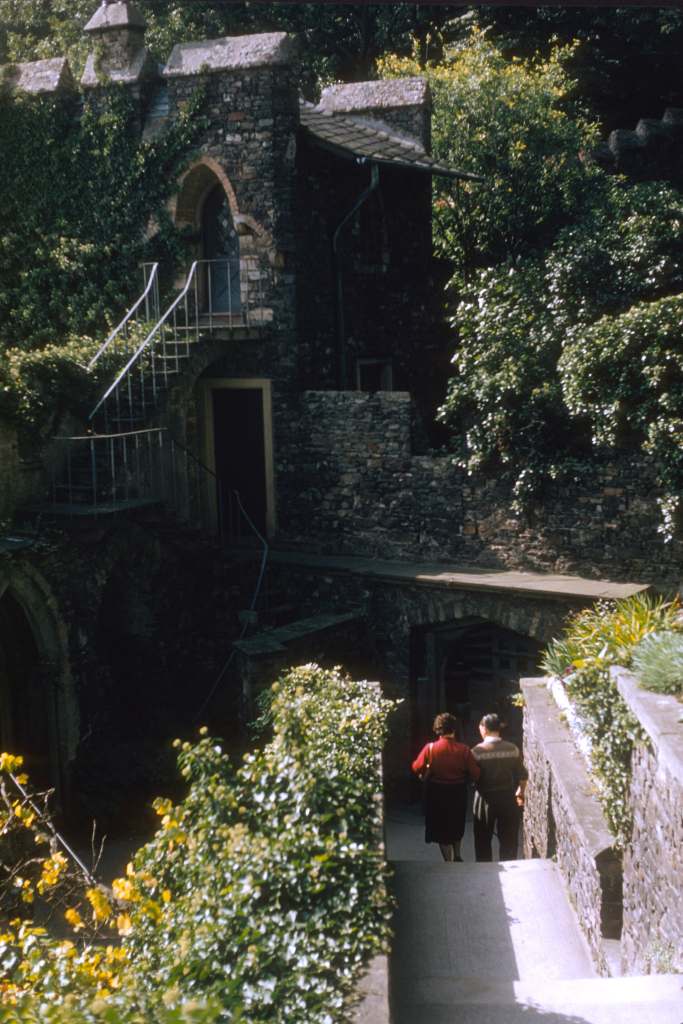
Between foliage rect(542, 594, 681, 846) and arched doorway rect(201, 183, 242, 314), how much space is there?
9.53 m

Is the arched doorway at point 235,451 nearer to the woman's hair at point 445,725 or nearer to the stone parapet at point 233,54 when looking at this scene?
the stone parapet at point 233,54

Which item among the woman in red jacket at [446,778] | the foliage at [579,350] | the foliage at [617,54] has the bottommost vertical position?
the woman in red jacket at [446,778]

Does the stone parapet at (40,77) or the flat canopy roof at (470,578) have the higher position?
the stone parapet at (40,77)

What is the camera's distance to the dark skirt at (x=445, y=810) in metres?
9.55

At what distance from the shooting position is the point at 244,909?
17.9 feet

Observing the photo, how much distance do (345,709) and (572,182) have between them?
42.0ft

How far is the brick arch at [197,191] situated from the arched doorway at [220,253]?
0.12 metres

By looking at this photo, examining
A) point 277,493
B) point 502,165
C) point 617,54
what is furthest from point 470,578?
point 617,54

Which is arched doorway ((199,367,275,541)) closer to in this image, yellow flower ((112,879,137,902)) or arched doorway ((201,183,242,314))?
arched doorway ((201,183,242,314))

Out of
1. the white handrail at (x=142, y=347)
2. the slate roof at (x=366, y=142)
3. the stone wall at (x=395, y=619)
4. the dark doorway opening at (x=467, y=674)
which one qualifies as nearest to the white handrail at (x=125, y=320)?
the white handrail at (x=142, y=347)

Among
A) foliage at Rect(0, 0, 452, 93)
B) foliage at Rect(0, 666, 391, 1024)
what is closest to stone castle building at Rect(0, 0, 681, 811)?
foliage at Rect(0, 666, 391, 1024)

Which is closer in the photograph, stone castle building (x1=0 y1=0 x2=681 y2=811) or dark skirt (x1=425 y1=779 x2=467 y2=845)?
dark skirt (x1=425 y1=779 x2=467 y2=845)

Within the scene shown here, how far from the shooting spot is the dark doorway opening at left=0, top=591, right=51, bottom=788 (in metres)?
12.9

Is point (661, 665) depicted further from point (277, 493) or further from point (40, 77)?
point (40, 77)
